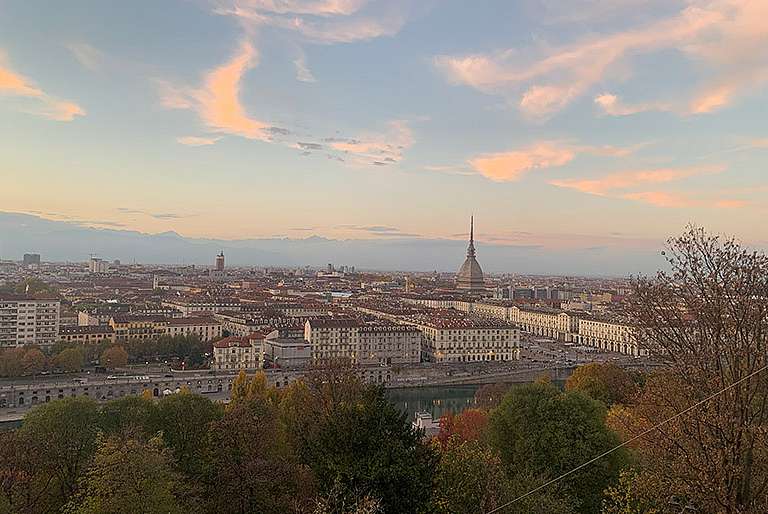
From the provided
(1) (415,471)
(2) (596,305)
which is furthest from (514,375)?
(2) (596,305)

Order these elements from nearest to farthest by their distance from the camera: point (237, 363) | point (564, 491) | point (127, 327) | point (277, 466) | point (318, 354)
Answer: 1. point (277, 466)
2. point (564, 491)
3. point (237, 363)
4. point (318, 354)
5. point (127, 327)

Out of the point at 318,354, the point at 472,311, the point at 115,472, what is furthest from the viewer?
the point at 472,311

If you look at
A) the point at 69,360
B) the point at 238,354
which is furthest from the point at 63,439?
the point at 238,354

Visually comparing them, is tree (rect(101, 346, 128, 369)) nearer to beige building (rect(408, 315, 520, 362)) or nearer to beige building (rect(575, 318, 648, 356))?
beige building (rect(408, 315, 520, 362))

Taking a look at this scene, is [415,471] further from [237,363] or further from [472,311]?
[472,311]

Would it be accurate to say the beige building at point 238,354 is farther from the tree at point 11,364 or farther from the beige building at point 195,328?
the tree at point 11,364

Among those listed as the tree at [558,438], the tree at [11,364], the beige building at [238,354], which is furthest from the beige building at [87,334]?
the tree at [558,438]

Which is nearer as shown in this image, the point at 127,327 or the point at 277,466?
the point at 277,466

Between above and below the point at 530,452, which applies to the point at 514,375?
below

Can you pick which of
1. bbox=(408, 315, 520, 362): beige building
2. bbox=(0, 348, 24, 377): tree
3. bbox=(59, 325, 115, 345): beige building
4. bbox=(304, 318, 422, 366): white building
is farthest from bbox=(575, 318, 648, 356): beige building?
bbox=(0, 348, 24, 377): tree
